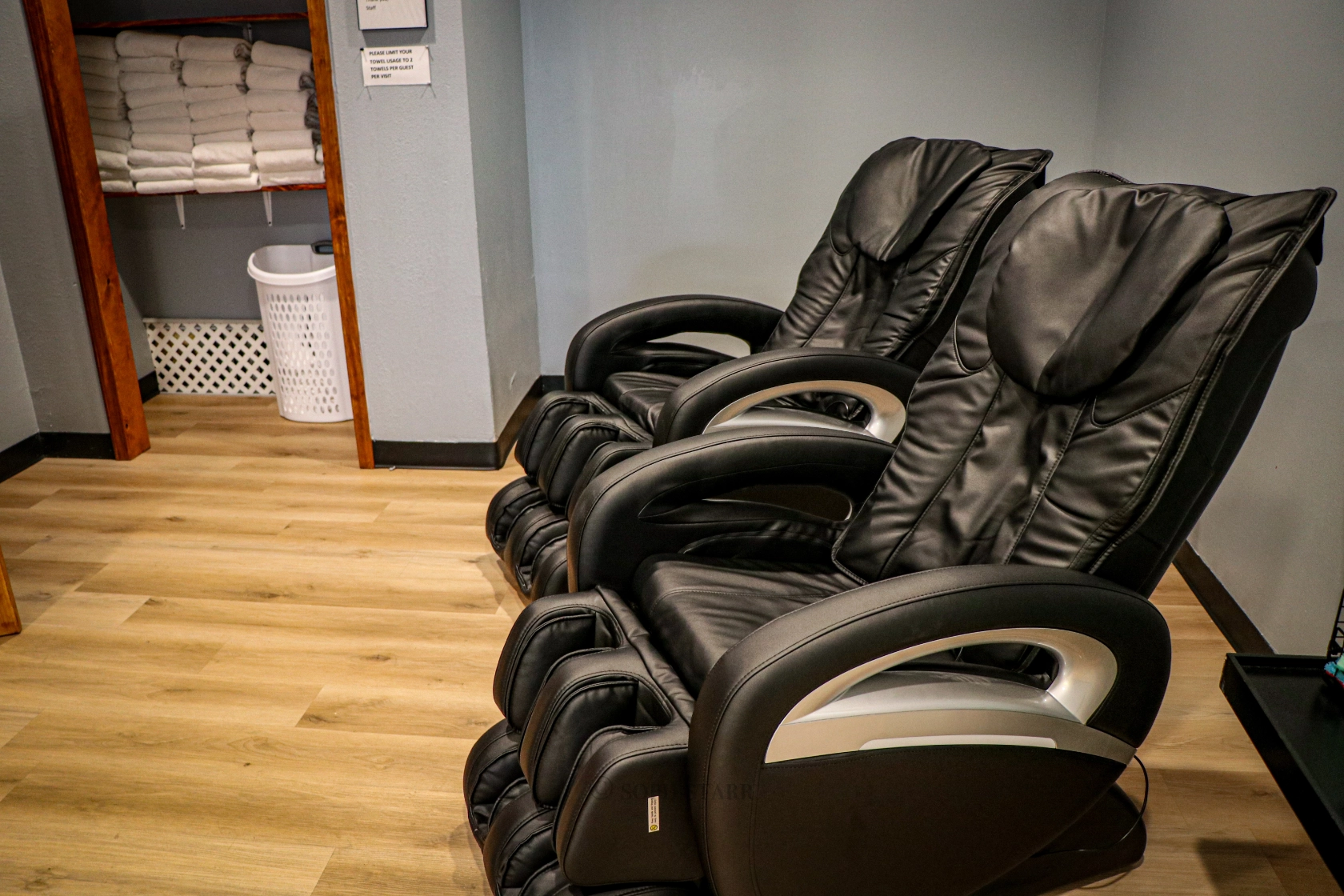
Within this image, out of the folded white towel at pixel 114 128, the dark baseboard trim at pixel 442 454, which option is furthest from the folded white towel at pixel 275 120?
the dark baseboard trim at pixel 442 454

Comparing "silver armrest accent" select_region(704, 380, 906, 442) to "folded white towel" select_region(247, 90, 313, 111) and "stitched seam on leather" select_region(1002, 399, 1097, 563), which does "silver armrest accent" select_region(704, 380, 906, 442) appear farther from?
"folded white towel" select_region(247, 90, 313, 111)

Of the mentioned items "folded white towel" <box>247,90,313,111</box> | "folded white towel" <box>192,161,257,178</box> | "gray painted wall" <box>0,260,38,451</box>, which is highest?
"folded white towel" <box>247,90,313,111</box>

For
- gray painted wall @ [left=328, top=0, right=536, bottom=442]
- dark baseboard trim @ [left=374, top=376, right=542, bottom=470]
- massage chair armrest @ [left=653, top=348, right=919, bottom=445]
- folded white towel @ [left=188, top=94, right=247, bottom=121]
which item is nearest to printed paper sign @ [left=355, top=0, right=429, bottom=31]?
gray painted wall @ [left=328, top=0, right=536, bottom=442]

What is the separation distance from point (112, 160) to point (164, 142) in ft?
0.66

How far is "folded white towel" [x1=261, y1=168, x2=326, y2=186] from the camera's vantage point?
3.30 meters

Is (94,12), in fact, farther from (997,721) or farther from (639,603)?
(997,721)

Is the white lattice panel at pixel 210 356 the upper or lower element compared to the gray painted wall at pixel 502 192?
lower

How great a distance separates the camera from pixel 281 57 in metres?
3.22

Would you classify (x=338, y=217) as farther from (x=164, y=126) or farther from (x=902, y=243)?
(x=902, y=243)

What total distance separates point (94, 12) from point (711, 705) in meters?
3.54

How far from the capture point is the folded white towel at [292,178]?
330 centimetres

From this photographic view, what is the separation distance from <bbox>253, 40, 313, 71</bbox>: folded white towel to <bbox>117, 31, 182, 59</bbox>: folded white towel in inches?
10.8

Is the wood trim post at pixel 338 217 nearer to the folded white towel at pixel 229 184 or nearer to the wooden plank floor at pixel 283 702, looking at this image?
the wooden plank floor at pixel 283 702

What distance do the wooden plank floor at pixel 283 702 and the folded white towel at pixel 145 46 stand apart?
1.37 metres
